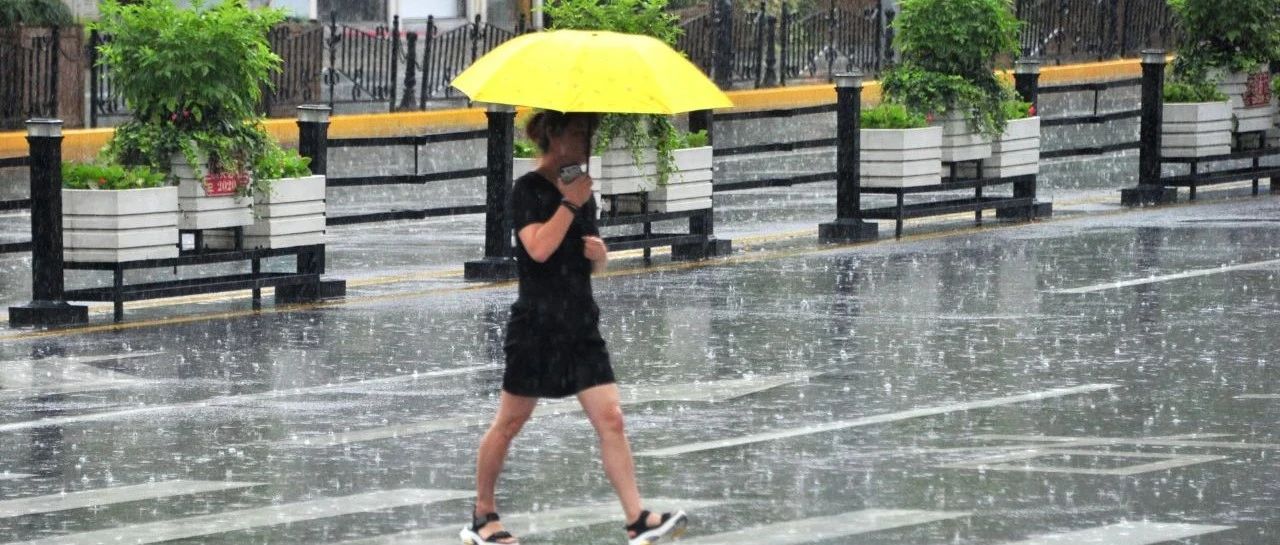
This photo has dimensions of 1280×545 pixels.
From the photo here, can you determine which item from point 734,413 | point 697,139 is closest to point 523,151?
point 697,139

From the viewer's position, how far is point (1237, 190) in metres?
24.4

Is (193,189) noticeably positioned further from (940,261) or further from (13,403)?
(940,261)

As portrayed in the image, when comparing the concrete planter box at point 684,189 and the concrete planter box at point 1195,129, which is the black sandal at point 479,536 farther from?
the concrete planter box at point 1195,129

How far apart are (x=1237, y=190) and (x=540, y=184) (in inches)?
652

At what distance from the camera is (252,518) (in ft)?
31.2

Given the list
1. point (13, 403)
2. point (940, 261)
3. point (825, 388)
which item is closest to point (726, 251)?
point (940, 261)

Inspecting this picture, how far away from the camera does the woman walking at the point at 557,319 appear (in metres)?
8.80

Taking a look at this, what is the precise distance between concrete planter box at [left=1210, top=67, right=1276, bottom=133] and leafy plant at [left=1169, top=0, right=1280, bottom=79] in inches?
3.4

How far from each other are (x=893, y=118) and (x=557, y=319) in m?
11.9

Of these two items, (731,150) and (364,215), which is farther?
(731,150)

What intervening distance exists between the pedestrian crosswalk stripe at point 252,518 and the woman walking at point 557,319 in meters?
0.86

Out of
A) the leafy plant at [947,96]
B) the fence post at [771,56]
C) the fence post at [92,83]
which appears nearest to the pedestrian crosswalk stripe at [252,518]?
the leafy plant at [947,96]

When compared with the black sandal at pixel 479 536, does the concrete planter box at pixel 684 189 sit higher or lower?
higher

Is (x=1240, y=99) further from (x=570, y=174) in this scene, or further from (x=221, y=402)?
(x=570, y=174)
